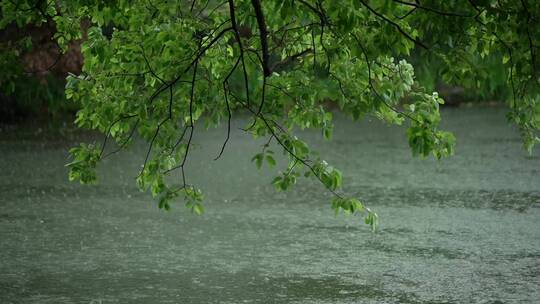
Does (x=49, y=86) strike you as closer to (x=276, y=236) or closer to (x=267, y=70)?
(x=276, y=236)

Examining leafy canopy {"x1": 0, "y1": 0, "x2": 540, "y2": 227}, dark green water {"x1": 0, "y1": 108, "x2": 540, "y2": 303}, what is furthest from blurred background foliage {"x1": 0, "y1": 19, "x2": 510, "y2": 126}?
leafy canopy {"x1": 0, "y1": 0, "x2": 540, "y2": 227}

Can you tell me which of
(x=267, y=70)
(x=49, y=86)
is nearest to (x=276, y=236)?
(x=267, y=70)

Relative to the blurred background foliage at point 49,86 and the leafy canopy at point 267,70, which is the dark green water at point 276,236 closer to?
the leafy canopy at point 267,70

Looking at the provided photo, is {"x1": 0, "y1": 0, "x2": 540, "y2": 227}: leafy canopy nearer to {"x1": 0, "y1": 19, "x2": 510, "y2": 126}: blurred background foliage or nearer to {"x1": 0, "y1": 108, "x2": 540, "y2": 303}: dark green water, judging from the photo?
{"x1": 0, "y1": 108, "x2": 540, "y2": 303}: dark green water

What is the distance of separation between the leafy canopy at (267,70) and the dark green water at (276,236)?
0.90m

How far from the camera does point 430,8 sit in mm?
3164

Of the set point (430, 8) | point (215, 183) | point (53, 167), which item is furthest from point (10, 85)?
point (53, 167)

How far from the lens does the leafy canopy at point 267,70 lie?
3455mm

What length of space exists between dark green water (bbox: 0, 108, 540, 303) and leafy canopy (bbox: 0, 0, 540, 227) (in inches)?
35.5

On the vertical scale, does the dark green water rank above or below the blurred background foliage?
below

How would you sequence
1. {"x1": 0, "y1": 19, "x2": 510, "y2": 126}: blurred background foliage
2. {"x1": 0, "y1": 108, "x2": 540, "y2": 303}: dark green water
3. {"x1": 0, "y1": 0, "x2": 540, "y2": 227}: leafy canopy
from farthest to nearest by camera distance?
{"x1": 0, "y1": 19, "x2": 510, "y2": 126}: blurred background foliage, {"x1": 0, "y1": 108, "x2": 540, "y2": 303}: dark green water, {"x1": 0, "y1": 0, "x2": 540, "y2": 227}: leafy canopy

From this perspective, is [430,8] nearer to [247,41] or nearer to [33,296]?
[247,41]

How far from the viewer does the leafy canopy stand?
3.46 m

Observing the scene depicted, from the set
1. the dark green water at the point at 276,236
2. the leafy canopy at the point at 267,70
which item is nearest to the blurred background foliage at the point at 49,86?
the dark green water at the point at 276,236
